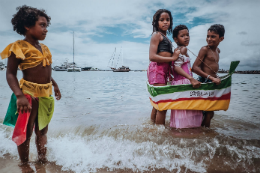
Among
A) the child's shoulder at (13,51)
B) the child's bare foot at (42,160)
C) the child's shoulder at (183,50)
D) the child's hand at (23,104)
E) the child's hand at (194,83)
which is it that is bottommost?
the child's bare foot at (42,160)

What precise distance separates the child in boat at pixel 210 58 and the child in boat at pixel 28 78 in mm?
2194

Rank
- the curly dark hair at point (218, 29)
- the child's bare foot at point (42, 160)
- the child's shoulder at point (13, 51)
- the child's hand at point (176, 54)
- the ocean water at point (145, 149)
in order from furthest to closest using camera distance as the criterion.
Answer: the curly dark hair at point (218, 29) → the child's hand at point (176, 54) → the child's bare foot at point (42, 160) → the ocean water at point (145, 149) → the child's shoulder at point (13, 51)

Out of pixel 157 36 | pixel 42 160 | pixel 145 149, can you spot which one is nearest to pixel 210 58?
pixel 157 36

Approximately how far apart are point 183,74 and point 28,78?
6.73 ft

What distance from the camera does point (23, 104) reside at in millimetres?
1790

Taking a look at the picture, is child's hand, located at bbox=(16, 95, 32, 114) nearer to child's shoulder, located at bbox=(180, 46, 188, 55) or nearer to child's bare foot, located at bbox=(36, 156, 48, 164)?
child's bare foot, located at bbox=(36, 156, 48, 164)

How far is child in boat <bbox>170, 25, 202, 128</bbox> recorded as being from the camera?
8.89 feet

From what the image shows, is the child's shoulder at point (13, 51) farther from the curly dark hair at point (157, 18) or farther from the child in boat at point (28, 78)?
the curly dark hair at point (157, 18)

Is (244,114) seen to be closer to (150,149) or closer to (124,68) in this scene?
(150,149)

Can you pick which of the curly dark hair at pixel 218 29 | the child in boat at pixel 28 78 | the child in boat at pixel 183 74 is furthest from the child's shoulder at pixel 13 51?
the curly dark hair at pixel 218 29

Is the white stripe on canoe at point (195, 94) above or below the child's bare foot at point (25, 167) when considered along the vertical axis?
above

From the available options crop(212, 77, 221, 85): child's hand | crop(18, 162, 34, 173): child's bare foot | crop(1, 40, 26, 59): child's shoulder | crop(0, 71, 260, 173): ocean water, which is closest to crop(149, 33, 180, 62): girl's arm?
crop(212, 77, 221, 85): child's hand

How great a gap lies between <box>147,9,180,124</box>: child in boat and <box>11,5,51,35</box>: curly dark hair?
157 centimetres

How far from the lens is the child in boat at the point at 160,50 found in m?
2.63
